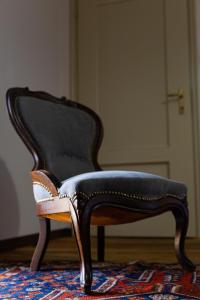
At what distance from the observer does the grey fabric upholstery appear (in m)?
1.67

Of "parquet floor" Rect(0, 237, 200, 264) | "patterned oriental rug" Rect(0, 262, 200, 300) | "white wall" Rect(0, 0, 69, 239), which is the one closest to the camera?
"patterned oriental rug" Rect(0, 262, 200, 300)

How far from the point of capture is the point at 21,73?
262 cm

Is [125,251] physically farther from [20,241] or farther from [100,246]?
[20,241]

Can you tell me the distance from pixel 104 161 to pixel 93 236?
1.89 ft

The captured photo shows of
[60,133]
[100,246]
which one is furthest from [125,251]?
[60,133]

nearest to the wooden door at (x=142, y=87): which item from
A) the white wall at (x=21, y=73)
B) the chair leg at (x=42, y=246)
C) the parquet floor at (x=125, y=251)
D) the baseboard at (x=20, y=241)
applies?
the parquet floor at (x=125, y=251)

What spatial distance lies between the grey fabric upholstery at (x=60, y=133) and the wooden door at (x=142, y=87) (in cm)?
104

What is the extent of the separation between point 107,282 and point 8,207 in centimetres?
118

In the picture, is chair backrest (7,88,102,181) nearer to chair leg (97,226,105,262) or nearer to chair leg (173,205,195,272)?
chair leg (97,226,105,262)

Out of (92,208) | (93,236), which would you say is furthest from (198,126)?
(92,208)

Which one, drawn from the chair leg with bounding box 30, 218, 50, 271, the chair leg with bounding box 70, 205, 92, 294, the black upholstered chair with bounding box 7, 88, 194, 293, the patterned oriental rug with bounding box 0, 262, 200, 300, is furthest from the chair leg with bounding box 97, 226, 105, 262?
the chair leg with bounding box 70, 205, 92, 294

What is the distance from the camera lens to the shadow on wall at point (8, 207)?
232 centimetres

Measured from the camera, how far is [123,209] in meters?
1.36

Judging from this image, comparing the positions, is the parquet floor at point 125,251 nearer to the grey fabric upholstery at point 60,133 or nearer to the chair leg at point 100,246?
the chair leg at point 100,246
